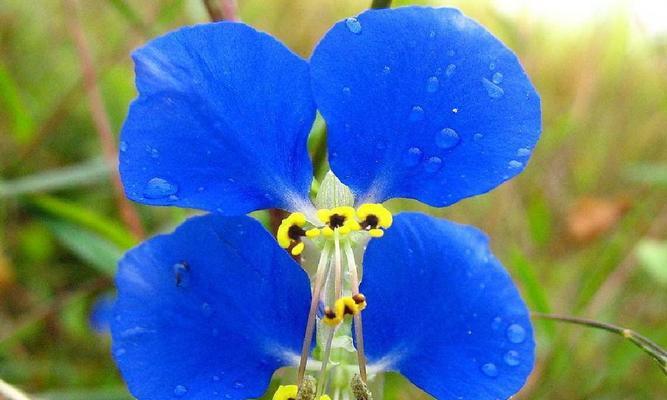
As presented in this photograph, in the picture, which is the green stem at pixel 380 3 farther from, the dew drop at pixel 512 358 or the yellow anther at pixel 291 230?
the dew drop at pixel 512 358

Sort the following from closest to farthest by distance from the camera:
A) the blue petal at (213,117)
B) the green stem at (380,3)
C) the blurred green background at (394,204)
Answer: the blue petal at (213,117), the green stem at (380,3), the blurred green background at (394,204)

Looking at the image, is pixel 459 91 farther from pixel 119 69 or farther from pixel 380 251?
pixel 119 69

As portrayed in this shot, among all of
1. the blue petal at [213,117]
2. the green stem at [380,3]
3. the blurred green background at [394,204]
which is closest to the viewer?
the blue petal at [213,117]

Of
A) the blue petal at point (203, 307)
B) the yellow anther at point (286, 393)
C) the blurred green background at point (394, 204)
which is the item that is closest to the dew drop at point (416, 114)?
the blue petal at point (203, 307)

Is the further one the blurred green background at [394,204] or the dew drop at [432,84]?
the blurred green background at [394,204]

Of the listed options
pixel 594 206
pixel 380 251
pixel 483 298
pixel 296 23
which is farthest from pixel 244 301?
pixel 296 23

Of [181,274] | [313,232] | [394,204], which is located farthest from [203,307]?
[394,204]

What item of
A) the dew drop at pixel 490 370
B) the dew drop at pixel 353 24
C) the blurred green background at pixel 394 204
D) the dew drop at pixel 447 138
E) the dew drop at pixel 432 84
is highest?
the dew drop at pixel 353 24

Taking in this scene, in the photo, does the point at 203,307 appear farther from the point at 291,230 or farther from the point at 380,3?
the point at 380,3

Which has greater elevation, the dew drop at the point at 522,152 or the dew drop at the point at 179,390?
the dew drop at the point at 522,152
